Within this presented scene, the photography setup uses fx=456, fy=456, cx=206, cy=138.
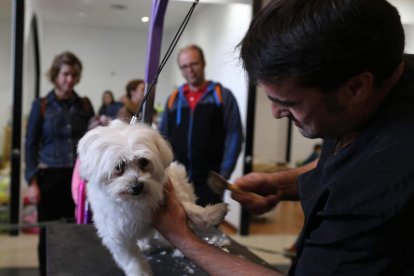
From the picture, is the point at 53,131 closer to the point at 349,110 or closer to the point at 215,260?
the point at 215,260

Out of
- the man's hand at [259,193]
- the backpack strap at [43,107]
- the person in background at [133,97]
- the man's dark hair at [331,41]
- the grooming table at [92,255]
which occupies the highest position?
the man's dark hair at [331,41]

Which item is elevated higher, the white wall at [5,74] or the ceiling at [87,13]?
the ceiling at [87,13]

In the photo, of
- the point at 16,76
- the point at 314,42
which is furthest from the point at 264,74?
the point at 16,76

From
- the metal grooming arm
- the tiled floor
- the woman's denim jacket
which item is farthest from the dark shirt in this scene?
the tiled floor

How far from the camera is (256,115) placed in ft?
12.9

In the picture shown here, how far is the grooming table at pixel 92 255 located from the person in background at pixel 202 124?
38.9 inches

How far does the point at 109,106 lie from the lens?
3.14 meters

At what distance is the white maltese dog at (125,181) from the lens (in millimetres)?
1202

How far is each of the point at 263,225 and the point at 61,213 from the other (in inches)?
89.2

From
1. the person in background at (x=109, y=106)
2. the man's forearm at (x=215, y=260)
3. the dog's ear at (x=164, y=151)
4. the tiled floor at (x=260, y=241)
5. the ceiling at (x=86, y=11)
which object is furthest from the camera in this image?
the ceiling at (x=86, y=11)

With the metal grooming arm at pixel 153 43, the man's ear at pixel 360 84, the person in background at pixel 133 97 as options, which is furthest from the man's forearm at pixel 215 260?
the person in background at pixel 133 97

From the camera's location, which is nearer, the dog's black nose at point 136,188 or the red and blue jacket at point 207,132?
the dog's black nose at point 136,188

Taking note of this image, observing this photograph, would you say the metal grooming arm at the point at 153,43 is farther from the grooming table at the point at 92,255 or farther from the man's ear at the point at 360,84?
the man's ear at the point at 360,84

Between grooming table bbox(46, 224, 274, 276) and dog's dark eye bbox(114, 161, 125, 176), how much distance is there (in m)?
0.35
